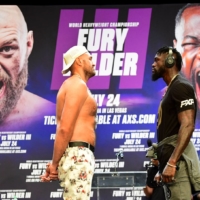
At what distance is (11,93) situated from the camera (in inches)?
290

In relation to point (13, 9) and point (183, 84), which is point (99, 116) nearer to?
point (13, 9)

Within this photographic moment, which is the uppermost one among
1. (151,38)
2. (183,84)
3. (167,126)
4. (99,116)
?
(151,38)

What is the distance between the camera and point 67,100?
360cm

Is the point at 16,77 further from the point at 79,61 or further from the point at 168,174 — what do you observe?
the point at 168,174

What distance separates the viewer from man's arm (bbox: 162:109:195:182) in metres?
3.34

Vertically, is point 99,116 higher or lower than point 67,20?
lower

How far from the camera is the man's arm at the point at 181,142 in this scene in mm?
3338

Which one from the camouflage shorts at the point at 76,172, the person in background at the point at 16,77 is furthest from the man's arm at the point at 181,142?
the person in background at the point at 16,77

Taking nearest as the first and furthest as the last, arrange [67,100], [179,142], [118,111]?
[179,142]
[67,100]
[118,111]

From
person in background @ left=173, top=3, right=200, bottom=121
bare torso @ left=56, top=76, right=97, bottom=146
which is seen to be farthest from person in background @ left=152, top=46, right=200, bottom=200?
person in background @ left=173, top=3, right=200, bottom=121

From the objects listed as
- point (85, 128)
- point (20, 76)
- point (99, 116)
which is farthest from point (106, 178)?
point (85, 128)

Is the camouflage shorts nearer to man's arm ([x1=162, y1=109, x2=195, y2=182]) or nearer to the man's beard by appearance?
man's arm ([x1=162, y1=109, x2=195, y2=182])

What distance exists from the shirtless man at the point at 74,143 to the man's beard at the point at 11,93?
3732 millimetres

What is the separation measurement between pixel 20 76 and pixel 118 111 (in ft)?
4.43
